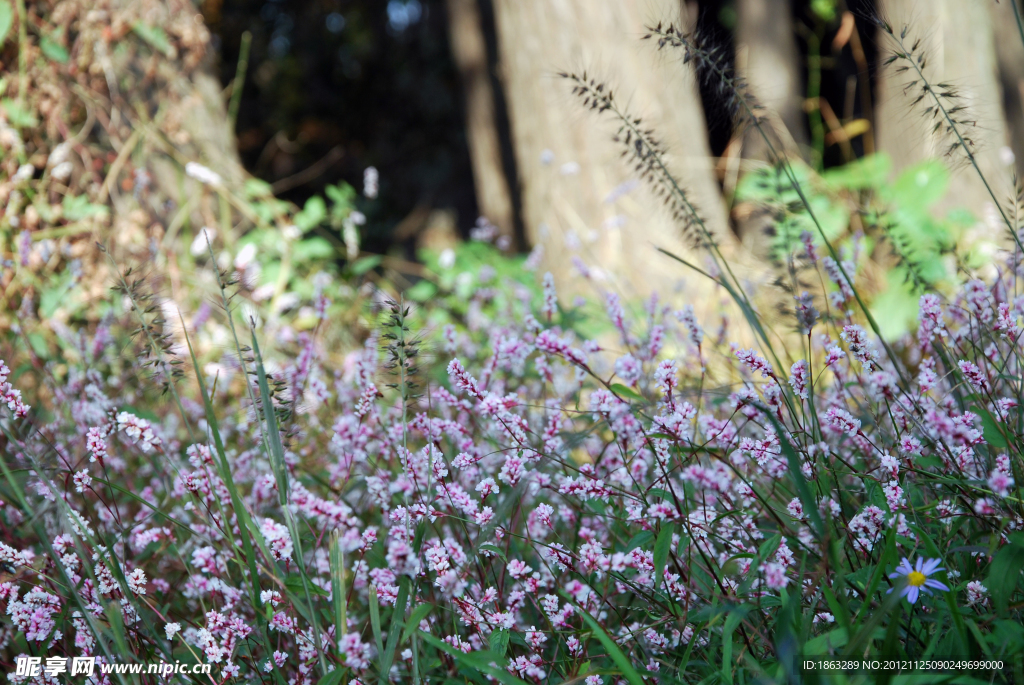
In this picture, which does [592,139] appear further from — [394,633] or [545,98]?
[394,633]

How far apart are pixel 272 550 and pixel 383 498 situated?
26 centimetres

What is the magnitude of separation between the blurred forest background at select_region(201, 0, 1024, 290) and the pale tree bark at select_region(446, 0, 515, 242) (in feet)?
0.05

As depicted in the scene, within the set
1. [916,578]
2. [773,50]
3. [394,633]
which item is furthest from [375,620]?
[773,50]

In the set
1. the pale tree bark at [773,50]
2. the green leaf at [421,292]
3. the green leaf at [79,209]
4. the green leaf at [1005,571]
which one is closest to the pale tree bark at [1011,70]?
the pale tree bark at [773,50]

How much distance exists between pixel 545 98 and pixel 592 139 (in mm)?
403

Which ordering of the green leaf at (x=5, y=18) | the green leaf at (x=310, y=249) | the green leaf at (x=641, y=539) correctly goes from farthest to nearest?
the green leaf at (x=310, y=249)
the green leaf at (x=5, y=18)
the green leaf at (x=641, y=539)

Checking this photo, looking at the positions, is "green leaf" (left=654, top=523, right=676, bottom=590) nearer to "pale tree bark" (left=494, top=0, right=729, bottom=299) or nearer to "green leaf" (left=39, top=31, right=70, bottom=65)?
"pale tree bark" (left=494, top=0, right=729, bottom=299)

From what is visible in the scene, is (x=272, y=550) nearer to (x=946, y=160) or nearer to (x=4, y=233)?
(x=946, y=160)

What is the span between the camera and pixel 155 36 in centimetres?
397

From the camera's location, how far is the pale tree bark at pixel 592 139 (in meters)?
3.83

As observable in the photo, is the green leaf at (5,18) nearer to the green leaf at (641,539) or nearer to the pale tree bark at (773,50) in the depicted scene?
the green leaf at (641,539)

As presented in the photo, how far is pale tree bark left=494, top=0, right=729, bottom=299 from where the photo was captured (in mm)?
3826

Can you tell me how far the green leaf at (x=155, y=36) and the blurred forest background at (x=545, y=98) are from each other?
49 cm

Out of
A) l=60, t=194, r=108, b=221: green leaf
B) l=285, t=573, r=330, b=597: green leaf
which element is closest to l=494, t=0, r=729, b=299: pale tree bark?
l=60, t=194, r=108, b=221: green leaf
